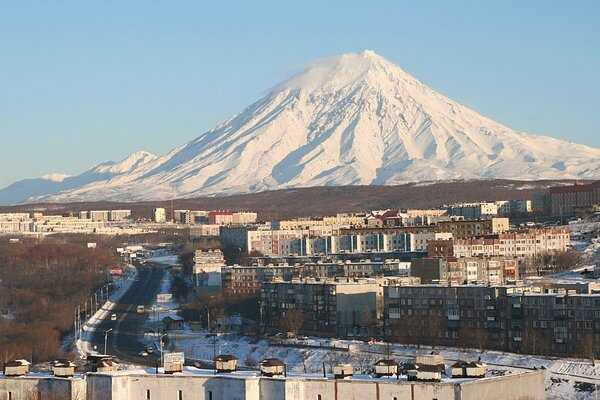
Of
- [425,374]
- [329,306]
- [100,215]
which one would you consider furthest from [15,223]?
[425,374]

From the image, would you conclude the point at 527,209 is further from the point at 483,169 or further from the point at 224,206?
the point at 483,169

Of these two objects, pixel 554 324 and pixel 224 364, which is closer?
pixel 224 364

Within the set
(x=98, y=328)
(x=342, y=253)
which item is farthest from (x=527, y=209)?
(x=98, y=328)

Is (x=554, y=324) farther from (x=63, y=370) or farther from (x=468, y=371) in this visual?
(x=63, y=370)

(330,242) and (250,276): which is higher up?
(330,242)

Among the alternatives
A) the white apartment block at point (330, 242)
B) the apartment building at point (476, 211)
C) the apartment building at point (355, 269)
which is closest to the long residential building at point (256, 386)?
the apartment building at point (355, 269)

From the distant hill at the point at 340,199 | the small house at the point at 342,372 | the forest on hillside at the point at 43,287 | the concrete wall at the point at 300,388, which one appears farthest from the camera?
the distant hill at the point at 340,199

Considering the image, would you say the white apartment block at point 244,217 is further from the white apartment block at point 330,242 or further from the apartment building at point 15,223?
the white apartment block at point 330,242
